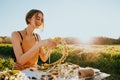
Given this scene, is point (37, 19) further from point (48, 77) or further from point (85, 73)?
point (48, 77)

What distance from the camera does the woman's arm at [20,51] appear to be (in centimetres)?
292

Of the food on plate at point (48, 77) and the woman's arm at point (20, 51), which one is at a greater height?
the woman's arm at point (20, 51)

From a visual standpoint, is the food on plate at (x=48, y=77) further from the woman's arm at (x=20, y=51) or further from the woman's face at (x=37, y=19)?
the woman's face at (x=37, y=19)

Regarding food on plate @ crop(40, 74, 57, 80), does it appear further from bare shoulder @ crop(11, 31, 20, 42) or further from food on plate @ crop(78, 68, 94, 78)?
bare shoulder @ crop(11, 31, 20, 42)

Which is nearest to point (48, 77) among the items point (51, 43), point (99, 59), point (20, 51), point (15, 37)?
point (51, 43)

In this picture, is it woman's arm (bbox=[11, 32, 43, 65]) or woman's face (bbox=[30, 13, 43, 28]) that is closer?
woman's arm (bbox=[11, 32, 43, 65])

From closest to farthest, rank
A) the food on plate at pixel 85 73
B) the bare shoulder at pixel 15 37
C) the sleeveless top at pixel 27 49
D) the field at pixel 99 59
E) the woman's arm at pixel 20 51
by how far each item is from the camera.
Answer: the food on plate at pixel 85 73, the woman's arm at pixel 20 51, the sleeveless top at pixel 27 49, the bare shoulder at pixel 15 37, the field at pixel 99 59

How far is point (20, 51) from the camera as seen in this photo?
3.22 m

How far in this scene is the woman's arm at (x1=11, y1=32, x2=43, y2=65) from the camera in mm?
2919

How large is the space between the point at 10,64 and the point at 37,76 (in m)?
9.08

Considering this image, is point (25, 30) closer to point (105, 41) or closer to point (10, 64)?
point (10, 64)

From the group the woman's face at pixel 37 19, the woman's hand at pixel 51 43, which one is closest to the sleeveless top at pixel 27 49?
the woman's face at pixel 37 19

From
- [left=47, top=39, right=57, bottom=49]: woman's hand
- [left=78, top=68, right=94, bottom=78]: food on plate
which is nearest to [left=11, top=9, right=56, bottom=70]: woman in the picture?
[left=47, top=39, right=57, bottom=49]: woman's hand

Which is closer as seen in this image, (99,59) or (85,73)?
(85,73)
